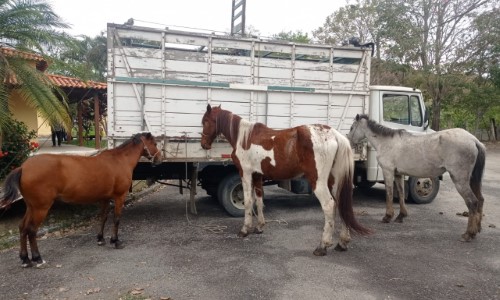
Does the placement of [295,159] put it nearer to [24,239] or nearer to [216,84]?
[216,84]

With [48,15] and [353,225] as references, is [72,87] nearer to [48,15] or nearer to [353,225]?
[48,15]

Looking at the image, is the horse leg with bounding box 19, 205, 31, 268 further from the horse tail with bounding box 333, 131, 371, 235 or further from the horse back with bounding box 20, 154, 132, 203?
the horse tail with bounding box 333, 131, 371, 235

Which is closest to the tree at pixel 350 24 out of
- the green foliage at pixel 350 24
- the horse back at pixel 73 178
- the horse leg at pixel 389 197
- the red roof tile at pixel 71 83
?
the green foliage at pixel 350 24

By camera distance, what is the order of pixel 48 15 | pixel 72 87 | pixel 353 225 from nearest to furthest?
1. pixel 353 225
2. pixel 48 15
3. pixel 72 87

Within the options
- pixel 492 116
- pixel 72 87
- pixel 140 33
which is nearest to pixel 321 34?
pixel 492 116

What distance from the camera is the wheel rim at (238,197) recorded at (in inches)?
253

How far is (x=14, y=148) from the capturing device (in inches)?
302

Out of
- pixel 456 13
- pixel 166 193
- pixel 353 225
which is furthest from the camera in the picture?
pixel 456 13

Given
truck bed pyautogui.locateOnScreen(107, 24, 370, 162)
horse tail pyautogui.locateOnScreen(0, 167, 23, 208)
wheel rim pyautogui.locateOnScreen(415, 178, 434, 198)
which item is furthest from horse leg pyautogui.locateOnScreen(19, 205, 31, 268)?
wheel rim pyautogui.locateOnScreen(415, 178, 434, 198)

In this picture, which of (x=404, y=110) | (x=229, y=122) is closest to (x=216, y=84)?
(x=229, y=122)

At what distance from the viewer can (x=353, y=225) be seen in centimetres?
471

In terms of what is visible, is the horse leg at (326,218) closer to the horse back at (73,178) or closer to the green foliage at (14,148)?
the horse back at (73,178)

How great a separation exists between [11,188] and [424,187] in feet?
24.4

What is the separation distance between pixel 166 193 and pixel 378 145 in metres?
5.21
